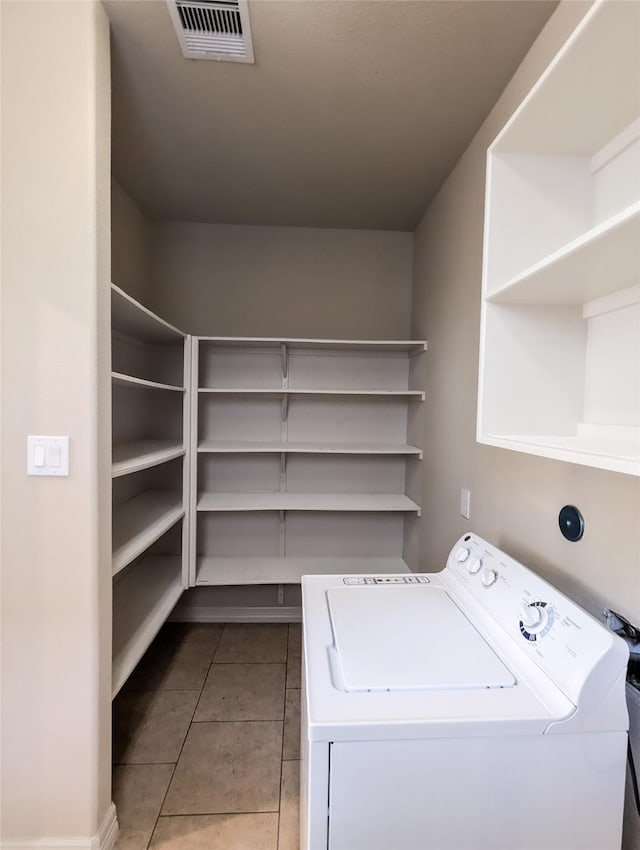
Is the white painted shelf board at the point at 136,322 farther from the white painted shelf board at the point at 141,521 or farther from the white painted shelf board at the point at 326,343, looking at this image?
the white painted shelf board at the point at 141,521

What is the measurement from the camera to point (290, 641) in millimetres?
2635

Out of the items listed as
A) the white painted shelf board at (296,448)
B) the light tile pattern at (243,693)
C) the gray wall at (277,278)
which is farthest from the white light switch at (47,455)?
the gray wall at (277,278)

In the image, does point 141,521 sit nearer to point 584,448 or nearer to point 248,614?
point 248,614

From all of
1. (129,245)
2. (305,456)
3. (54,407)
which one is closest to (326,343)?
(305,456)

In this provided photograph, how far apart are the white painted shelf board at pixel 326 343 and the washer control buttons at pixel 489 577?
146cm

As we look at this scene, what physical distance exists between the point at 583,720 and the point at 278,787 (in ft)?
4.32

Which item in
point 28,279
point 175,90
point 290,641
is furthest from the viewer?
point 290,641

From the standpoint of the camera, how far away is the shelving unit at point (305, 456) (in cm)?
280

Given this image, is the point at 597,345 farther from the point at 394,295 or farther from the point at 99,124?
the point at 394,295

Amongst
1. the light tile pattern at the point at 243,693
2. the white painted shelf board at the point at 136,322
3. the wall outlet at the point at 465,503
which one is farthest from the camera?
the light tile pattern at the point at 243,693

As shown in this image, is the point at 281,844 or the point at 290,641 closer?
the point at 281,844

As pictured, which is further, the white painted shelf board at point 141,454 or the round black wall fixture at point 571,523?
the white painted shelf board at point 141,454

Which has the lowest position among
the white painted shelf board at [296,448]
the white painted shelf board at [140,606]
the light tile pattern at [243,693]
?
the light tile pattern at [243,693]

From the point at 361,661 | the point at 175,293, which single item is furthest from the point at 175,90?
the point at 361,661
